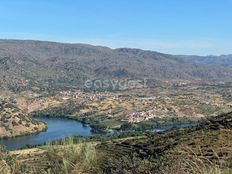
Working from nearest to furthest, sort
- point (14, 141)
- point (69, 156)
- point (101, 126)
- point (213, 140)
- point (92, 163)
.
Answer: point (92, 163) < point (69, 156) < point (213, 140) < point (14, 141) < point (101, 126)

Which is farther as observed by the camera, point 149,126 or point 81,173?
point 149,126

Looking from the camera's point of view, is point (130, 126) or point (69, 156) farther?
point (130, 126)

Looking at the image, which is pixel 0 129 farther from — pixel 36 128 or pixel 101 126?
pixel 101 126

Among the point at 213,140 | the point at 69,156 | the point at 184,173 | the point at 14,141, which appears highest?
the point at 184,173

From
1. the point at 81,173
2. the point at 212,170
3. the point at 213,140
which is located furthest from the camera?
the point at 213,140

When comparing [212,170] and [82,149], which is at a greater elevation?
[212,170]

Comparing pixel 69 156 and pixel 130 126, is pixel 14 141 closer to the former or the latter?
pixel 130 126

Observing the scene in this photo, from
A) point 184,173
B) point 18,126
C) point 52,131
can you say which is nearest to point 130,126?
point 52,131

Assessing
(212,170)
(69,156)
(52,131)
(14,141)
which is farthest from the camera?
(52,131)

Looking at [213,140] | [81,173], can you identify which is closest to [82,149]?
[81,173]
